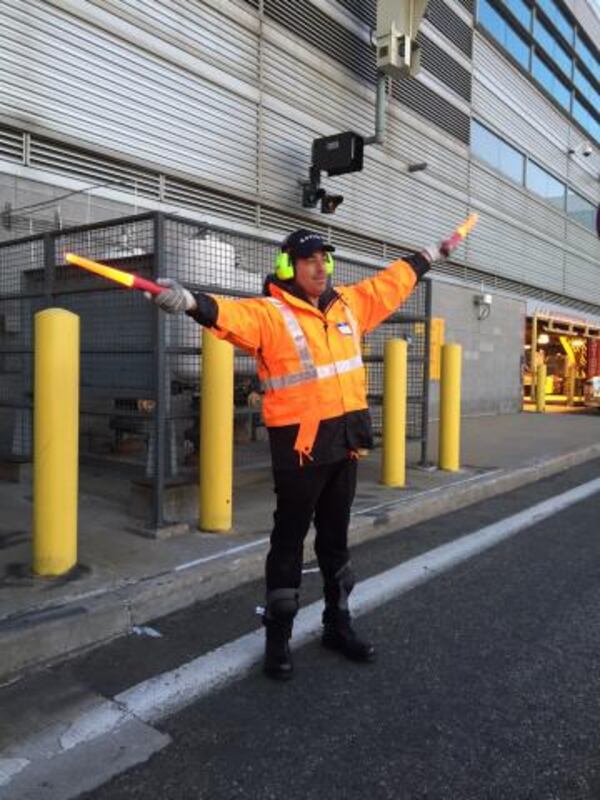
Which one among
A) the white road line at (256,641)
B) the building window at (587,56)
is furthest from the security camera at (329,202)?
the building window at (587,56)

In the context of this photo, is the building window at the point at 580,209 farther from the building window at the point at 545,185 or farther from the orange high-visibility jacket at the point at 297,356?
the orange high-visibility jacket at the point at 297,356

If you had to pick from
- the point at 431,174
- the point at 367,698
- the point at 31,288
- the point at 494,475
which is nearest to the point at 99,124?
the point at 31,288

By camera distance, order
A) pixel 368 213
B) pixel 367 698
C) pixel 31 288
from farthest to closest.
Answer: pixel 368 213 < pixel 31 288 < pixel 367 698

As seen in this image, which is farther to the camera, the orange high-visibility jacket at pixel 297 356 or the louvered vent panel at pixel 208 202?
the louvered vent panel at pixel 208 202

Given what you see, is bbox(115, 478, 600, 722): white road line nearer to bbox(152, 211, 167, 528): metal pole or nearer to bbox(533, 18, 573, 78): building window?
bbox(152, 211, 167, 528): metal pole

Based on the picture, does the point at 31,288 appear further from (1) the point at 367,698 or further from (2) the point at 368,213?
(2) the point at 368,213

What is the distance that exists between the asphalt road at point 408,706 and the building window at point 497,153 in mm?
14443

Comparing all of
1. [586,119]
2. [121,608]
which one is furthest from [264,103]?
[586,119]

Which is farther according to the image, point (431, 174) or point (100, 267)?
point (431, 174)

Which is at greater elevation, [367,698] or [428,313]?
[428,313]

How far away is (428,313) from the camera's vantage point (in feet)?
27.1

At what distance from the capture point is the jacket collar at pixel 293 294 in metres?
3.40

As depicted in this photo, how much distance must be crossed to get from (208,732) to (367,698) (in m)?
0.71

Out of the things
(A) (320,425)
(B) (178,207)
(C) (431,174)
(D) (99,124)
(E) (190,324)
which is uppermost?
(C) (431,174)
